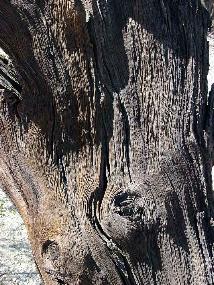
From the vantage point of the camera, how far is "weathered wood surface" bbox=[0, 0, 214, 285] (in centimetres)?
152

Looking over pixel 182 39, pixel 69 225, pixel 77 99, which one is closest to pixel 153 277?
pixel 69 225

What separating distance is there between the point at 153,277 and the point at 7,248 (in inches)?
124

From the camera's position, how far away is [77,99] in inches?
60.9

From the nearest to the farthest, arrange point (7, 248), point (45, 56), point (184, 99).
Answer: point (45, 56) < point (184, 99) < point (7, 248)

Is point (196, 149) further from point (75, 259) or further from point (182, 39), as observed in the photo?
point (75, 259)

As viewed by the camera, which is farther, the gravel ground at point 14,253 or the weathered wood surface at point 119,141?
the gravel ground at point 14,253

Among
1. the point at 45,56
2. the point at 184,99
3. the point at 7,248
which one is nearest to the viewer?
the point at 45,56

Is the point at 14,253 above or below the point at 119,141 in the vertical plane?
below

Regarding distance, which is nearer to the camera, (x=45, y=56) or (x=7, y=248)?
(x=45, y=56)

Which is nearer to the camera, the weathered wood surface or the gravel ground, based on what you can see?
the weathered wood surface

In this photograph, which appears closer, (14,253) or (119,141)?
(119,141)

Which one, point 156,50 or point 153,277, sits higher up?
point 156,50

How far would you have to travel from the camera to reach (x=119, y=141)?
1569 millimetres

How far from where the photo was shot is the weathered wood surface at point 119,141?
1523 millimetres
